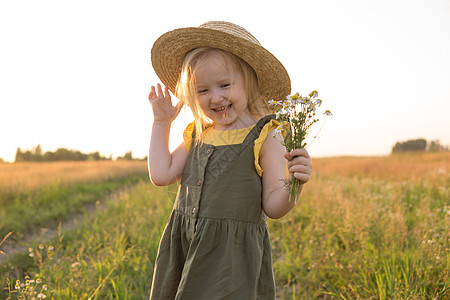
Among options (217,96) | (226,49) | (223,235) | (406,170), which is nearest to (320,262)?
(223,235)

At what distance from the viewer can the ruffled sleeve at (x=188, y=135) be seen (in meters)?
2.33

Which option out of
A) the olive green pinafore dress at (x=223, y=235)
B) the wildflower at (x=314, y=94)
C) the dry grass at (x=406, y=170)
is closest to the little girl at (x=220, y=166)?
the olive green pinafore dress at (x=223, y=235)

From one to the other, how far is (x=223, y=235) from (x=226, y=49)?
1.05 metres

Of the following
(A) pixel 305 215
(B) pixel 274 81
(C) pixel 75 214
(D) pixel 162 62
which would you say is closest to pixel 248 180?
(B) pixel 274 81

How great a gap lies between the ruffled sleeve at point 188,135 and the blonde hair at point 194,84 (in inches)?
2.9

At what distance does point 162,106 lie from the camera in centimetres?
231

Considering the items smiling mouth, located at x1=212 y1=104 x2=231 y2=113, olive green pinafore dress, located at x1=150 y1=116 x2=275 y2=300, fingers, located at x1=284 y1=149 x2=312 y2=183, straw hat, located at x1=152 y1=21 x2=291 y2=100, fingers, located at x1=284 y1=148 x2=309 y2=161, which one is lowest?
olive green pinafore dress, located at x1=150 y1=116 x2=275 y2=300

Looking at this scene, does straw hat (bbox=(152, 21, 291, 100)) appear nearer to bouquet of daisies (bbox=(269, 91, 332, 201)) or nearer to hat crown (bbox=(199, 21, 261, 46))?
hat crown (bbox=(199, 21, 261, 46))

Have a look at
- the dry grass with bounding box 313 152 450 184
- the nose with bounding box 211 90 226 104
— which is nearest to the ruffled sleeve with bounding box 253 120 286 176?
the nose with bounding box 211 90 226 104

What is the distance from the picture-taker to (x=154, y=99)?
2318 mm

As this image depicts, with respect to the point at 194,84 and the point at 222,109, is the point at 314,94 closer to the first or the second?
the point at 222,109

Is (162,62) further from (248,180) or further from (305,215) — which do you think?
(305,215)

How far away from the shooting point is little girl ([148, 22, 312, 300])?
193 centimetres

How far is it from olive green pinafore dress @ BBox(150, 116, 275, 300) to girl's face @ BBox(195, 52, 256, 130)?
5.8 inches
